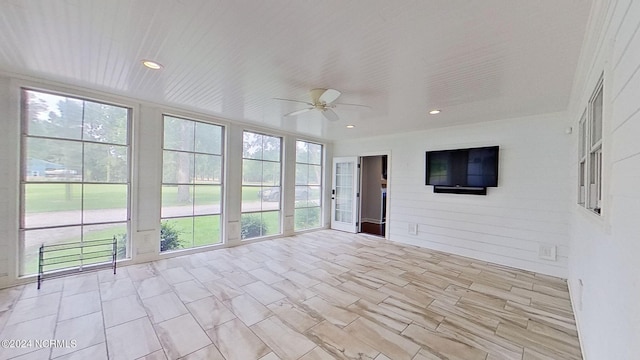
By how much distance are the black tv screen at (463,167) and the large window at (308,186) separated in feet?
9.33

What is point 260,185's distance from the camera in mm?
5422

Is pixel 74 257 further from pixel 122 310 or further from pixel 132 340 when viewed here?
pixel 132 340

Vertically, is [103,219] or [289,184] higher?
[289,184]

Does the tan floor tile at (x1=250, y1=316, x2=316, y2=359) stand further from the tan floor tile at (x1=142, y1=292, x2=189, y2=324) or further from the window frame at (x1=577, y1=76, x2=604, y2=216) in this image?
the window frame at (x1=577, y1=76, x2=604, y2=216)

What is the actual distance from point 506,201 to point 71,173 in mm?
6539

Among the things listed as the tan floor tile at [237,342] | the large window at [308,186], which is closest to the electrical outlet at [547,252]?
the tan floor tile at [237,342]

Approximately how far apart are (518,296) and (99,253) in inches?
220

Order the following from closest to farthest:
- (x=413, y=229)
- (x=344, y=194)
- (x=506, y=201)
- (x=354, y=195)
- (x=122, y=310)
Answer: (x=122, y=310) < (x=506, y=201) < (x=413, y=229) < (x=354, y=195) < (x=344, y=194)

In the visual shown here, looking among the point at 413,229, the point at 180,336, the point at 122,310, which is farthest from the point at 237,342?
the point at 413,229

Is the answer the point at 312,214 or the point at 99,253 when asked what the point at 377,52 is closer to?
the point at 99,253

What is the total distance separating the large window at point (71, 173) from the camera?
308 centimetres

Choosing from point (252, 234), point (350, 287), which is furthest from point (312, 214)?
point (350, 287)

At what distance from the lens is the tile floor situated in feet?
6.45

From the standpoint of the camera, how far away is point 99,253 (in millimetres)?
3506
